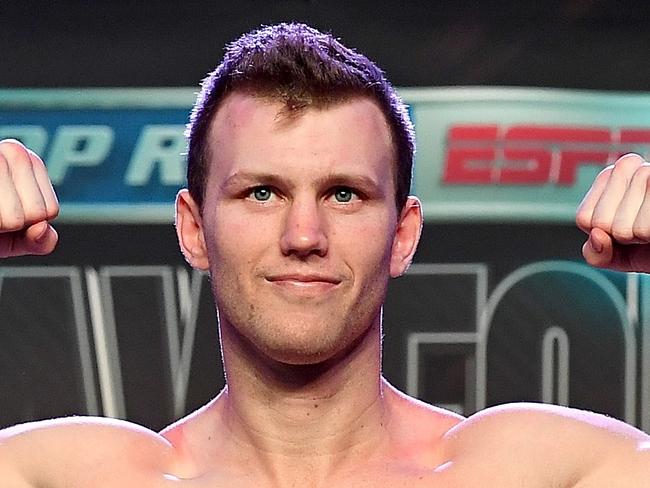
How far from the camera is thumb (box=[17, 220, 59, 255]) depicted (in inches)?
52.1

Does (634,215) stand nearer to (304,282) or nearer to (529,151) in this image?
(304,282)

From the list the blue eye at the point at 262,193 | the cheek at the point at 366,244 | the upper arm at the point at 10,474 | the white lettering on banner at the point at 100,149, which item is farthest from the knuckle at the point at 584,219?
the white lettering on banner at the point at 100,149

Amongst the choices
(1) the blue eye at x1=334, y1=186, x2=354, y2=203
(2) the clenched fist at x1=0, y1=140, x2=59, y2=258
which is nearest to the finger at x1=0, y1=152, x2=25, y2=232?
(2) the clenched fist at x1=0, y1=140, x2=59, y2=258

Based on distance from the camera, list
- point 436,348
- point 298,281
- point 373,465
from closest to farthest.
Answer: point 298,281 < point 373,465 < point 436,348

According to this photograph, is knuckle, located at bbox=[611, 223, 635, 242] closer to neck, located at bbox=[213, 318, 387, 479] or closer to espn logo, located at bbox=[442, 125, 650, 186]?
neck, located at bbox=[213, 318, 387, 479]

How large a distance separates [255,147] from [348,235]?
5.8 inches

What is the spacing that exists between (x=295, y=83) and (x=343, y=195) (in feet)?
0.47

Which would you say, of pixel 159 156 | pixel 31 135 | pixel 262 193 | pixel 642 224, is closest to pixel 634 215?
pixel 642 224

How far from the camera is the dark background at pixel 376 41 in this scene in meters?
2.62

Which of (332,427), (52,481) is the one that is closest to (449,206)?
(332,427)

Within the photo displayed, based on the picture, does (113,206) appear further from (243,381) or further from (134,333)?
(243,381)

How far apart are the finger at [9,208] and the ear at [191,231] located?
28 centimetres

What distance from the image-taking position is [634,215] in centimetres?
129

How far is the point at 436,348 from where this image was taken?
261cm
